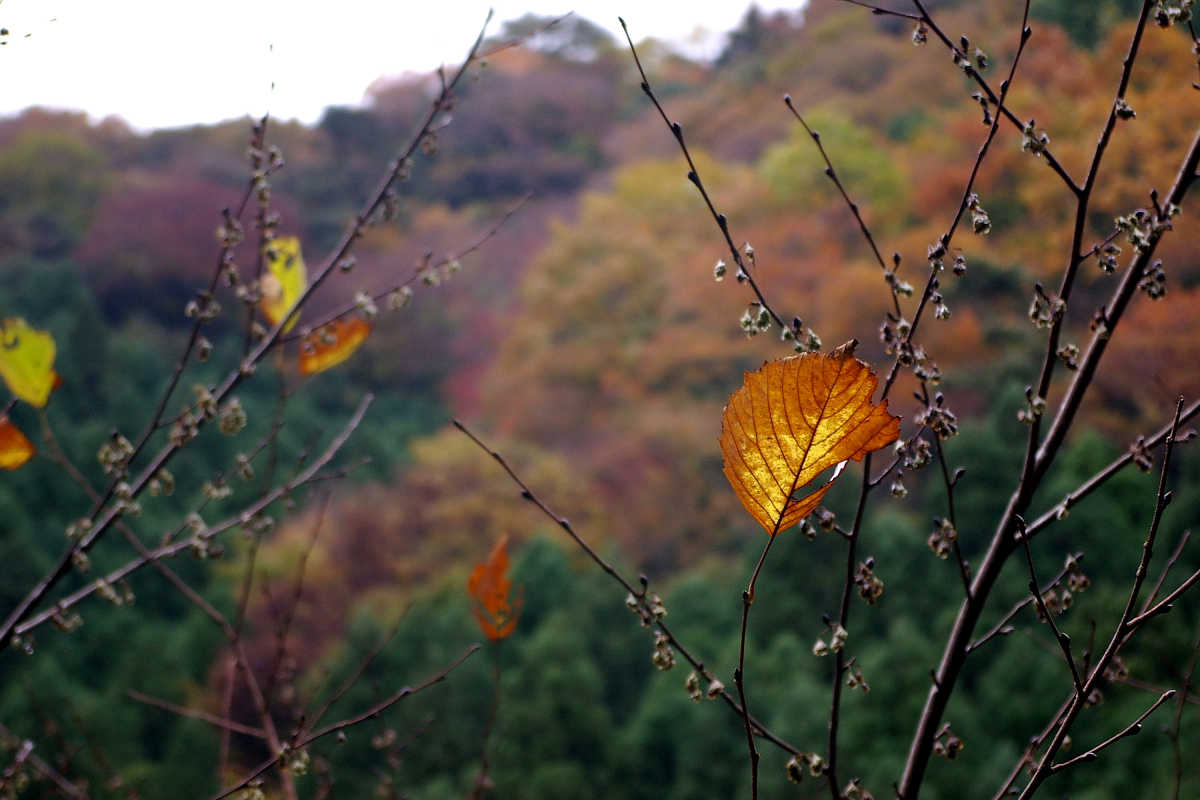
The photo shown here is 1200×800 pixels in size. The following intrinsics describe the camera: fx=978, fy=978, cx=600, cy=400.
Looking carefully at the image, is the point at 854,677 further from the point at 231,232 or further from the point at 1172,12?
the point at 231,232

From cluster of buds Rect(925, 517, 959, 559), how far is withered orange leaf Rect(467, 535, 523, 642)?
405 millimetres

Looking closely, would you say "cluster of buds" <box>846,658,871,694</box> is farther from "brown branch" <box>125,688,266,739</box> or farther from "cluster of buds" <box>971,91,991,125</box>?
"brown branch" <box>125,688,266,739</box>

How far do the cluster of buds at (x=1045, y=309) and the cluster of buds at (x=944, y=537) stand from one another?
0.41 ft

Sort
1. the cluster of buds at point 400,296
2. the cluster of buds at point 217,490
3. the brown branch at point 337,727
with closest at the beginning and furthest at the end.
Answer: the brown branch at point 337,727, the cluster of buds at point 217,490, the cluster of buds at point 400,296

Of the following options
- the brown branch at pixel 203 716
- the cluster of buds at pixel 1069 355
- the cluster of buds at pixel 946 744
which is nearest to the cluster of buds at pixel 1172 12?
the cluster of buds at pixel 1069 355

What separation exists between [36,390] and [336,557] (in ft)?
22.4

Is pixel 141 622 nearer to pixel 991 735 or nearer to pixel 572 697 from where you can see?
pixel 572 697

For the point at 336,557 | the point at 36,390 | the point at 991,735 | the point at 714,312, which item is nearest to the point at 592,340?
the point at 714,312

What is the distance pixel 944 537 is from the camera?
22.1 inches

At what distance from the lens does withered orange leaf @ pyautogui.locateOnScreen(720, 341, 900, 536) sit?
473mm

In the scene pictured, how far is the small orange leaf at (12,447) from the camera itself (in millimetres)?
834

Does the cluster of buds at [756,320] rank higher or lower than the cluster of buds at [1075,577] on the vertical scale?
higher

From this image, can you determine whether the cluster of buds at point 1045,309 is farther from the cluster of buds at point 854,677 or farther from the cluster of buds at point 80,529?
the cluster of buds at point 80,529

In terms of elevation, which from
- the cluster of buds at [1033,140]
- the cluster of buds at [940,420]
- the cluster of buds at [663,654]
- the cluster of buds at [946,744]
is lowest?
the cluster of buds at [946,744]
